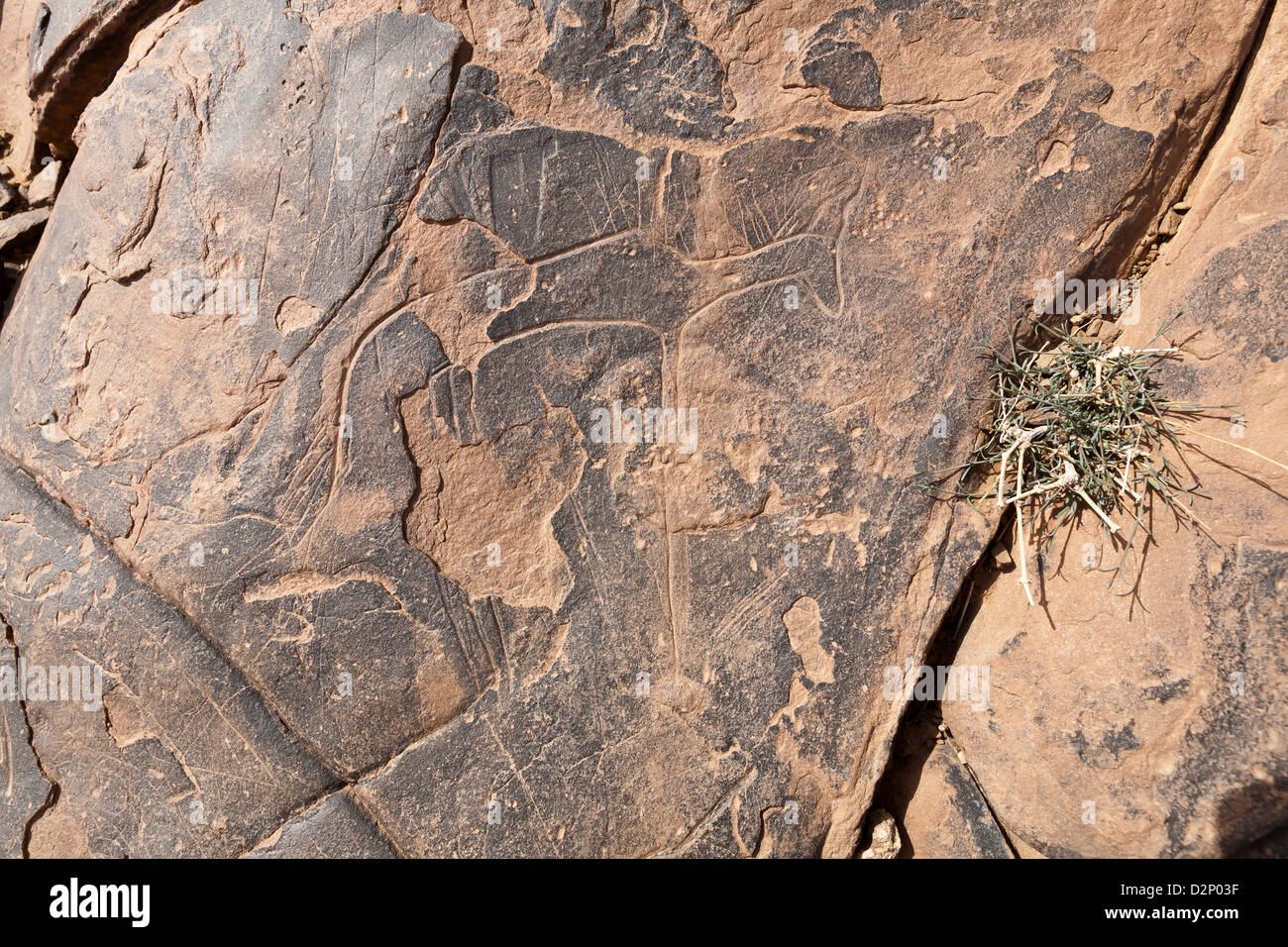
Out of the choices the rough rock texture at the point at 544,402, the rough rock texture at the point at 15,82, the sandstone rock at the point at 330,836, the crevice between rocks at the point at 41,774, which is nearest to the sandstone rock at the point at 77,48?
the rough rock texture at the point at 544,402

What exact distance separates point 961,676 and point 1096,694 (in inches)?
16.2

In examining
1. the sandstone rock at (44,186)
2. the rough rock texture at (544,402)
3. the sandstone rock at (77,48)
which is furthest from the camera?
the sandstone rock at (44,186)

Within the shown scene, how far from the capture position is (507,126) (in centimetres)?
263

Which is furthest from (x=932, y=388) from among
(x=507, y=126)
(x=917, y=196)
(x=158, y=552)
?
(x=158, y=552)

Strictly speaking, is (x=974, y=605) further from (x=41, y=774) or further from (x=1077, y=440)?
(x=41, y=774)

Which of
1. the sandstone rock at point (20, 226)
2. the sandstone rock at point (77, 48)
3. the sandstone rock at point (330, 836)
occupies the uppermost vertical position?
the sandstone rock at point (77, 48)

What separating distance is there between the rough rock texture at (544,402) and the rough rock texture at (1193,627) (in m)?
0.29

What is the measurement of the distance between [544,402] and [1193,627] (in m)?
2.14

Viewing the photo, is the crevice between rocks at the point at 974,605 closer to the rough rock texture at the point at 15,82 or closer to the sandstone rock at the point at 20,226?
the sandstone rock at the point at 20,226

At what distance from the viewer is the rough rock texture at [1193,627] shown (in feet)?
7.98

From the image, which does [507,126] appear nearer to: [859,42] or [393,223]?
[393,223]

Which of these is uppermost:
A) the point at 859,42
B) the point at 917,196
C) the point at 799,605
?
the point at 859,42

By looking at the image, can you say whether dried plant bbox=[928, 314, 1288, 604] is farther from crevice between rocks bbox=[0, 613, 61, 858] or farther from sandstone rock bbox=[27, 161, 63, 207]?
sandstone rock bbox=[27, 161, 63, 207]

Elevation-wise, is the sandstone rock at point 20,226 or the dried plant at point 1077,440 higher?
the sandstone rock at point 20,226
